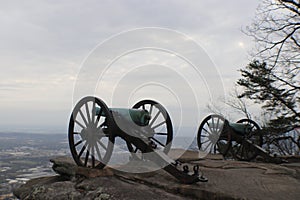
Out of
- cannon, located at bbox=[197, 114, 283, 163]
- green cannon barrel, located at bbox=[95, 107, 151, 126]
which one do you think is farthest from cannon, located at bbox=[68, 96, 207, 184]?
cannon, located at bbox=[197, 114, 283, 163]

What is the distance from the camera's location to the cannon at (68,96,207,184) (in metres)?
5.11

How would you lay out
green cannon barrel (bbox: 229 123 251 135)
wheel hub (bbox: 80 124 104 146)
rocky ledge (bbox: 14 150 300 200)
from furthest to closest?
green cannon barrel (bbox: 229 123 251 135) < wheel hub (bbox: 80 124 104 146) < rocky ledge (bbox: 14 150 300 200)

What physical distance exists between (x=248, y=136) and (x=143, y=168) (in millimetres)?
4825

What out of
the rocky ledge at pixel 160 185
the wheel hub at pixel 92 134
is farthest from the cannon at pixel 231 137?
the wheel hub at pixel 92 134

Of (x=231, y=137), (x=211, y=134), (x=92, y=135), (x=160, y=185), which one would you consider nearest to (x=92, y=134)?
(x=92, y=135)

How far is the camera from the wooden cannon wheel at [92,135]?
516 centimetres

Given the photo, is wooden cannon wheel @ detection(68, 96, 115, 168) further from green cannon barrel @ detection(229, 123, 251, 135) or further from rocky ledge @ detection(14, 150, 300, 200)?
green cannon barrel @ detection(229, 123, 251, 135)

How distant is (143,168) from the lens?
5.75 meters

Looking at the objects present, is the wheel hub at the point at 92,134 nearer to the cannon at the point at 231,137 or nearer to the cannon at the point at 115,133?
the cannon at the point at 115,133

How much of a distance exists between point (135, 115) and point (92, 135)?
0.96 meters

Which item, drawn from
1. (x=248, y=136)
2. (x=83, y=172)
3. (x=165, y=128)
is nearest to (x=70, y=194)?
(x=83, y=172)

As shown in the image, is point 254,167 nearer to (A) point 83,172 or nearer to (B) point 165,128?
(B) point 165,128

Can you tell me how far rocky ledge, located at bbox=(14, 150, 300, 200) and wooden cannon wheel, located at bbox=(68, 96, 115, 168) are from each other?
11.5 inches

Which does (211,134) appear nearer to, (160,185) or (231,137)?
(231,137)
